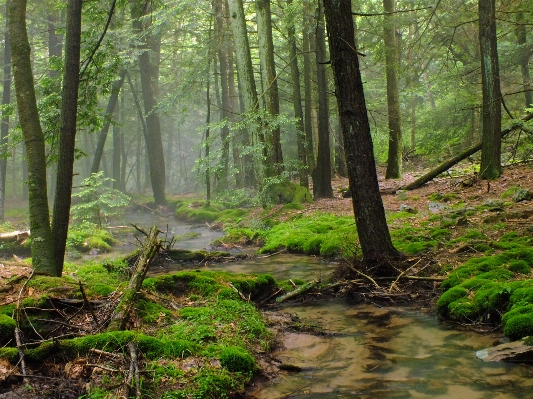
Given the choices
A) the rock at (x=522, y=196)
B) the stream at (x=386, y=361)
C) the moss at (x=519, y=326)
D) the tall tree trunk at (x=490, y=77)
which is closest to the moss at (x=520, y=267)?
the stream at (x=386, y=361)

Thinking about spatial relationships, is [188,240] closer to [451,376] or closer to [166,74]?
[451,376]

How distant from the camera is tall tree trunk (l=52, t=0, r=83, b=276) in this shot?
6.62 meters

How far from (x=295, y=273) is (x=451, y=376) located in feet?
15.8

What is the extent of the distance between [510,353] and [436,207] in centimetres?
711

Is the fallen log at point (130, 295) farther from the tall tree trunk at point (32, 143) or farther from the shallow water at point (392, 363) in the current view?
the tall tree trunk at point (32, 143)

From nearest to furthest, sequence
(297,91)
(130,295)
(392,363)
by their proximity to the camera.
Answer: (392,363)
(130,295)
(297,91)

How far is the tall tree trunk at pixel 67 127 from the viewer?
6.62m

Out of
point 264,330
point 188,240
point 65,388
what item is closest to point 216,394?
point 65,388

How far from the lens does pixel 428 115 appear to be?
977 inches

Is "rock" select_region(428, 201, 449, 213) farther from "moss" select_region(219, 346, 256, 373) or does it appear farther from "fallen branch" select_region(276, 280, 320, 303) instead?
"moss" select_region(219, 346, 256, 373)

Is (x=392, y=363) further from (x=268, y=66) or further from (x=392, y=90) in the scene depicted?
(x=392, y=90)

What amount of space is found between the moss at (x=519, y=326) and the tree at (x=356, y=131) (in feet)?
8.11

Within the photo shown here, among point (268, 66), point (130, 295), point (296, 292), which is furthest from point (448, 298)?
point (268, 66)

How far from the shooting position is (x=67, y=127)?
6.68 meters
